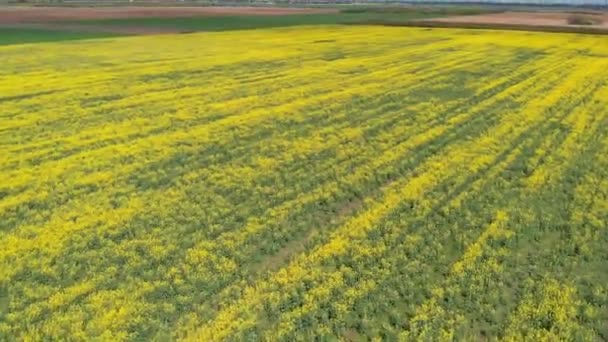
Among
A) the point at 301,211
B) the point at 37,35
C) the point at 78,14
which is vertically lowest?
the point at 78,14

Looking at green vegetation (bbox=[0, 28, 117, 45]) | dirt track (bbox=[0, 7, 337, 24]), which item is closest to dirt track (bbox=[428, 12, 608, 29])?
dirt track (bbox=[0, 7, 337, 24])

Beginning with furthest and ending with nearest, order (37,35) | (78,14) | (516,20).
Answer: (78,14), (516,20), (37,35)

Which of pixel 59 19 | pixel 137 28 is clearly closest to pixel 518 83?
pixel 137 28

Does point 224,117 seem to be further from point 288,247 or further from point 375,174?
point 288,247

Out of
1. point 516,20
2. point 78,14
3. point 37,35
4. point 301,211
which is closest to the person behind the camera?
point 301,211

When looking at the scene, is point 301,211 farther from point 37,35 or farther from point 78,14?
point 78,14

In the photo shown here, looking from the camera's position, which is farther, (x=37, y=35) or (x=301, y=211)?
(x=37, y=35)

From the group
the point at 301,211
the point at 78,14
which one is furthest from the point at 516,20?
the point at 301,211

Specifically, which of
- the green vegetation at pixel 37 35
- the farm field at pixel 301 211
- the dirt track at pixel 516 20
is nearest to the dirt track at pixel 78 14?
the green vegetation at pixel 37 35

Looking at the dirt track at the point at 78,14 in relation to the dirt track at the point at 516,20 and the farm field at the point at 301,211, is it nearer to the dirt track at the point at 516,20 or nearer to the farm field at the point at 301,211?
the dirt track at the point at 516,20

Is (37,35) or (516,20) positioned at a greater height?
(37,35)

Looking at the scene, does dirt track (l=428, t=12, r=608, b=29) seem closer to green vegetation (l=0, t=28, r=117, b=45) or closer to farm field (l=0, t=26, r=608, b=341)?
green vegetation (l=0, t=28, r=117, b=45)
